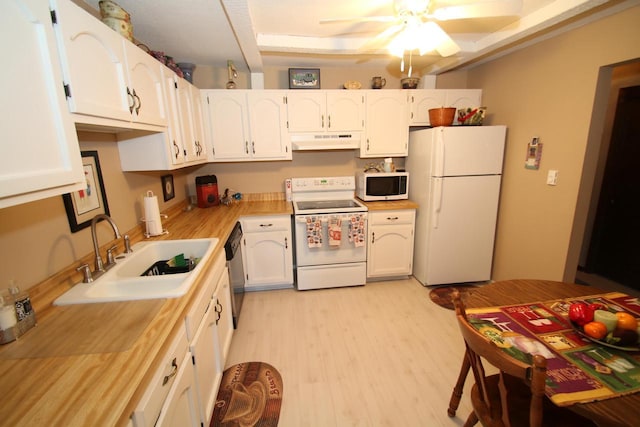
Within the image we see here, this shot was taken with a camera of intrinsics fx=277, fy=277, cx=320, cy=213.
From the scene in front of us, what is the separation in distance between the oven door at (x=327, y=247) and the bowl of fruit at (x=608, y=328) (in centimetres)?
184

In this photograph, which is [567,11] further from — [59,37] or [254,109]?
[59,37]

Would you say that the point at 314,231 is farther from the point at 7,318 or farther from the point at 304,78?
the point at 7,318

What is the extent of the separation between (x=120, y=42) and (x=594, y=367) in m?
2.42

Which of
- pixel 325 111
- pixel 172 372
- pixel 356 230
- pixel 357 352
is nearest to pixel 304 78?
pixel 325 111

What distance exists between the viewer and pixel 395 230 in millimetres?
2979

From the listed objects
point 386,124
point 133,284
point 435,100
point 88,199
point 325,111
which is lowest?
point 133,284

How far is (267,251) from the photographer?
2.87m

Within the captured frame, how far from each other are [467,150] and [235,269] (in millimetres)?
2426

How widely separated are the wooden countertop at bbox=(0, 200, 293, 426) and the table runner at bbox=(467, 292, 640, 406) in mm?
1262

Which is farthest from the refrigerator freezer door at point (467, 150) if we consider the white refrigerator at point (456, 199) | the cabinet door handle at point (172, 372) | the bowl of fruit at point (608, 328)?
the cabinet door handle at point (172, 372)

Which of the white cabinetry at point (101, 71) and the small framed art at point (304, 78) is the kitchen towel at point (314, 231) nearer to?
the small framed art at point (304, 78)

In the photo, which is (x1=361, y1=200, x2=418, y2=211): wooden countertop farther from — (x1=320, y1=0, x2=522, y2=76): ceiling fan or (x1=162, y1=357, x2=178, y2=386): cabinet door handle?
(x1=162, y1=357, x2=178, y2=386): cabinet door handle

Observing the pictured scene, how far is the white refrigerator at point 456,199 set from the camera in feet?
8.76

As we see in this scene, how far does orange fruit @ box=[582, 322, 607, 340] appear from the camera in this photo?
1.07 m
